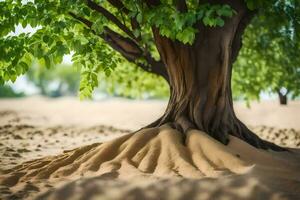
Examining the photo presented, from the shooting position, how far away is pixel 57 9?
228 inches

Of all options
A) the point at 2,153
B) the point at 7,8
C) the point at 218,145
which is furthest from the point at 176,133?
the point at 2,153

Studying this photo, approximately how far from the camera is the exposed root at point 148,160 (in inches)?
221

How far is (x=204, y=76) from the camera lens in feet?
23.1

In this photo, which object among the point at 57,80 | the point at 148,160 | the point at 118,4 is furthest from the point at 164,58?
the point at 57,80

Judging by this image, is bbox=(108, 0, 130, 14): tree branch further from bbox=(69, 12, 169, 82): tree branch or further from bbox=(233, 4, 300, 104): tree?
bbox=(233, 4, 300, 104): tree

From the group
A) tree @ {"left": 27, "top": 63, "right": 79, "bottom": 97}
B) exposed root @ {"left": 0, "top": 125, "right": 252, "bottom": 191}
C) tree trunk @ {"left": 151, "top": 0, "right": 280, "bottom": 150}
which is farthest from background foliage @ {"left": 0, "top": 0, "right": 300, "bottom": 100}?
tree @ {"left": 27, "top": 63, "right": 79, "bottom": 97}

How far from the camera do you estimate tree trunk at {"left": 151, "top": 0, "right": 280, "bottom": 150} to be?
6.93 metres

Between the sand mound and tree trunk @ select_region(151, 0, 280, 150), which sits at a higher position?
tree trunk @ select_region(151, 0, 280, 150)

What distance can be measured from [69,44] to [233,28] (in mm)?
2961

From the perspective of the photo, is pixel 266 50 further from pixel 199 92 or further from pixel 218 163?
pixel 218 163

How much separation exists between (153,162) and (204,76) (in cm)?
192

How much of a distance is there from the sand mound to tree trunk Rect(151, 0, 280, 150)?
1.50ft

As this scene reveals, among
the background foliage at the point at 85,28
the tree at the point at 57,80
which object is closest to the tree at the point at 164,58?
the background foliage at the point at 85,28

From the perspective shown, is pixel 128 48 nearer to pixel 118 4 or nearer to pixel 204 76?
pixel 118 4
